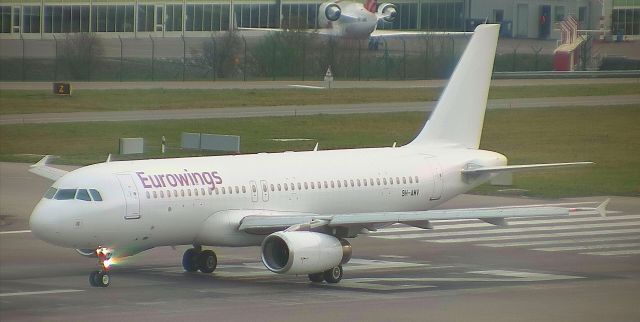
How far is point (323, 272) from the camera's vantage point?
3709 cm

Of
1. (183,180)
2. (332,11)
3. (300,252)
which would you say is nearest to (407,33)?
(332,11)

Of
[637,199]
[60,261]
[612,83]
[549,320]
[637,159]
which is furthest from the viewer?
[612,83]

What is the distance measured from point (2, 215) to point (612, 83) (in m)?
30.7

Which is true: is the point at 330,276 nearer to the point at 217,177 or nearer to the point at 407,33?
the point at 217,177

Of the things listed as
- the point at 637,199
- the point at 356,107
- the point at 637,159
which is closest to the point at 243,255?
the point at 637,199

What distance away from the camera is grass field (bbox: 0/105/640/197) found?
61781 mm

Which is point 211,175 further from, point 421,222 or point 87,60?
point 87,60

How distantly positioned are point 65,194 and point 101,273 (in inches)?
80.6

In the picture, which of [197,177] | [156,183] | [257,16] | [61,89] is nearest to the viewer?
[156,183]

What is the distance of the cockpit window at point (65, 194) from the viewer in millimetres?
36000

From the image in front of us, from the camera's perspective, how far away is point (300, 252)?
35.9m

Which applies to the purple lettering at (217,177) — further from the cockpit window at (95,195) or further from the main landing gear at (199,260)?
the cockpit window at (95,195)

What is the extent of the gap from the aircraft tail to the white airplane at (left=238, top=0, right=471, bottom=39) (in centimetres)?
3601

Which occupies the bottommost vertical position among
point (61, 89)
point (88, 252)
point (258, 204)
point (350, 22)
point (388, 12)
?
point (88, 252)
